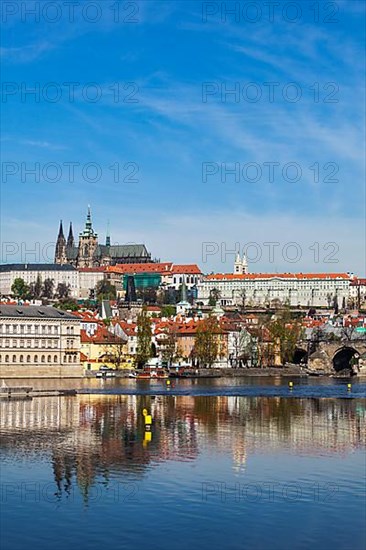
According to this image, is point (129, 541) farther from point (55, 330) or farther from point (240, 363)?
point (240, 363)

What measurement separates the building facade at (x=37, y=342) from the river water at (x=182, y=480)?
109 ft

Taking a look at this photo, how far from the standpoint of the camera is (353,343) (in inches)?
3957

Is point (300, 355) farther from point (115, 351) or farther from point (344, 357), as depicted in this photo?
point (115, 351)

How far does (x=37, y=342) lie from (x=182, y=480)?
177ft

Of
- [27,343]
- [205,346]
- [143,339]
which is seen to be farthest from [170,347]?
[27,343]

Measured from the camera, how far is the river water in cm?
1816

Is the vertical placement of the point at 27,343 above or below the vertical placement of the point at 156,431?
above

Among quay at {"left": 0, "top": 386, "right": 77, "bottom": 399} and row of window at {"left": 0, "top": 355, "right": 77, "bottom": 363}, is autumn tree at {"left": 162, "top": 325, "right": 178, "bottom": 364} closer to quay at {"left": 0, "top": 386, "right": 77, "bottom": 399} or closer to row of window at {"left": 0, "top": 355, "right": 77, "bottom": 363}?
row of window at {"left": 0, "top": 355, "right": 77, "bottom": 363}

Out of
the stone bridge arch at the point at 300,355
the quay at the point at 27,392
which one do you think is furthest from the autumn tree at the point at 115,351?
the quay at the point at 27,392

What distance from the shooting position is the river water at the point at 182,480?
18156 mm

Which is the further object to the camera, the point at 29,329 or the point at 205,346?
the point at 205,346

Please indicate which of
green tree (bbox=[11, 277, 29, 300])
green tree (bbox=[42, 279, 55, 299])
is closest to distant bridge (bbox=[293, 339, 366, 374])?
green tree (bbox=[11, 277, 29, 300])

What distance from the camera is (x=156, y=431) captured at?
33594 millimetres

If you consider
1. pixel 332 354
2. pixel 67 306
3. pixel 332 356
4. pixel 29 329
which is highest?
pixel 67 306
